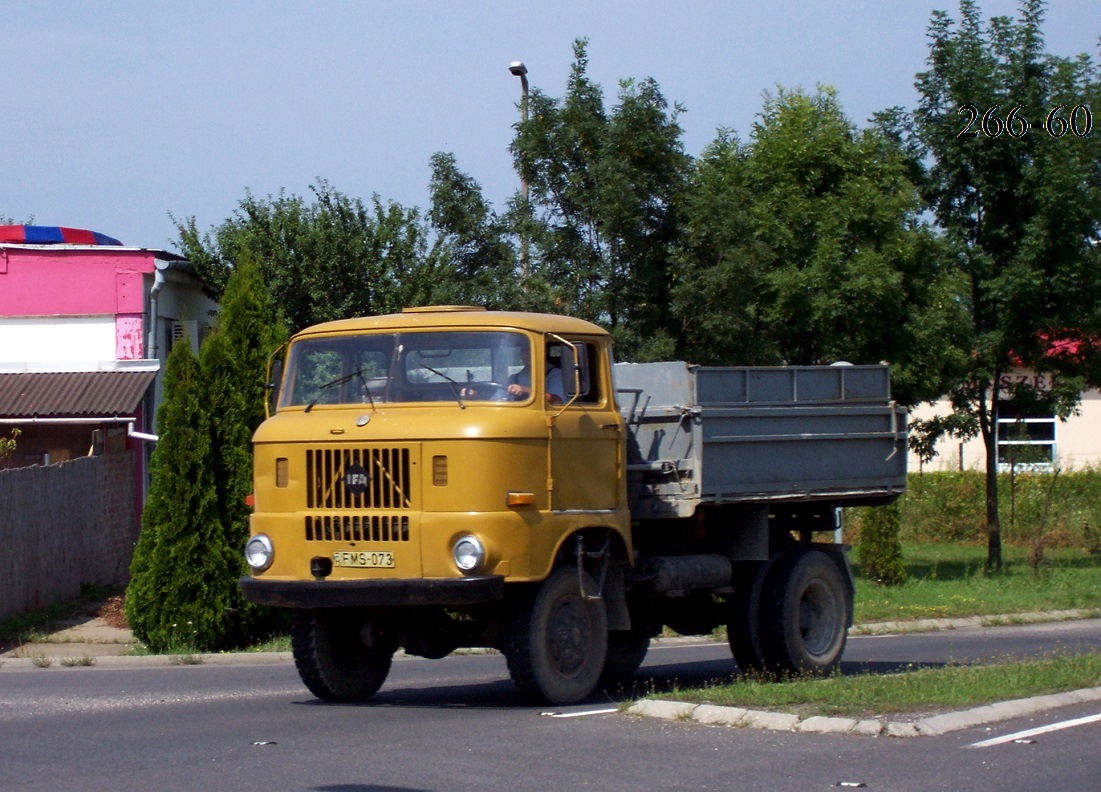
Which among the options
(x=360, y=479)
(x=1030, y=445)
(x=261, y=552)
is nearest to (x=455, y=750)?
(x=360, y=479)

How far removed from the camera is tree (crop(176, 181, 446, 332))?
966 inches

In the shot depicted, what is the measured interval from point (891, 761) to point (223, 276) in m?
18.9

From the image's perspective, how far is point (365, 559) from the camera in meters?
10.0

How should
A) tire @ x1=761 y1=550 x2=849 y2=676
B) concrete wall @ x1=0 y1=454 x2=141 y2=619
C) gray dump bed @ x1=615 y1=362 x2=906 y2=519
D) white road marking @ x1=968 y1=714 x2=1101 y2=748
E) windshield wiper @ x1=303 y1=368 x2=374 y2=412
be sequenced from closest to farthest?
1. white road marking @ x1=968 y1=714 x2=1101 y2=748
2. windshield wiper @ x1=303 y1=368 x2=374 y2=412
3. gray dump bed @ x1=615 y1=362 x2=906 y2=519
4. tire @ x1=761 y1=550 x2=849 y2=676
5. concrete wall @ x1=0 y1=454 x2=141 y2=619

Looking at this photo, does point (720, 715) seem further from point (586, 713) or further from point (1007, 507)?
point (1007, 507)

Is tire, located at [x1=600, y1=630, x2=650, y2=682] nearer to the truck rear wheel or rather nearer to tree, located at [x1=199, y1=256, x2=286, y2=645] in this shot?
the truck rear wheel

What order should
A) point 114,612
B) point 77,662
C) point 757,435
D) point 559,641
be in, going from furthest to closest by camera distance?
→ point 114,612 < point 77,662 < point 757,435 < point 559,641

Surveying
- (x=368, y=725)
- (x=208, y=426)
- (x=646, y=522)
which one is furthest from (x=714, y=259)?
(x=368, y=725)

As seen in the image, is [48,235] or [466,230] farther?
[48,235]

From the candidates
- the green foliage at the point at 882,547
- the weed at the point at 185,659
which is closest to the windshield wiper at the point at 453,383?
the weed at the point at 185,659

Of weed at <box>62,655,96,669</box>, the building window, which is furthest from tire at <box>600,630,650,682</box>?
the building window

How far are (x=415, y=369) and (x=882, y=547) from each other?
15.7 m

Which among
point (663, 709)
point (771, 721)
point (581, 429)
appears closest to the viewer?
point (771, 721)

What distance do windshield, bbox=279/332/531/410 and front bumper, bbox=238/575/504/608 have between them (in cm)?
133
